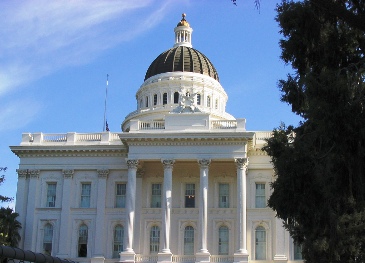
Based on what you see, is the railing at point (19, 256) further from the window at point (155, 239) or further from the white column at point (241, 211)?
the window at point (155, 239)

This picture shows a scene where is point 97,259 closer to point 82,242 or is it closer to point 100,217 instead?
point 82,242

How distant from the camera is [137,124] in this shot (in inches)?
1909

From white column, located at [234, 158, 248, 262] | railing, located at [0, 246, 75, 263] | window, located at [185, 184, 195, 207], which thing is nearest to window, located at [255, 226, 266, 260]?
white column, located at [234, 158, 248, 262]

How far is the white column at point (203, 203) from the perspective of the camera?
45.8 metres

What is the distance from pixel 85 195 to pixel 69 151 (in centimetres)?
340

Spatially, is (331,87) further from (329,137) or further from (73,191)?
(73,191)

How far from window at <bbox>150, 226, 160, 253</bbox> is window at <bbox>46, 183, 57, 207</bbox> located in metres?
7.64

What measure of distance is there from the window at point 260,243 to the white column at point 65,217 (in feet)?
43.1

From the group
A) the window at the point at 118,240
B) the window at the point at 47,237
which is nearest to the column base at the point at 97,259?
the window at the point at 118,240

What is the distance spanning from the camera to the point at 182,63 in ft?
204

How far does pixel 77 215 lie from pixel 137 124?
26.1ft

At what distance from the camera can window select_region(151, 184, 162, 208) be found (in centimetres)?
4966

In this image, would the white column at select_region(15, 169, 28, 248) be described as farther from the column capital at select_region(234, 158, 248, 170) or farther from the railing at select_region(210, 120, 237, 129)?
the column capital at select_region(234, 158, 248, 170)

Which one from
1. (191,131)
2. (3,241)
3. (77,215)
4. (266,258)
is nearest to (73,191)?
(77,215)
